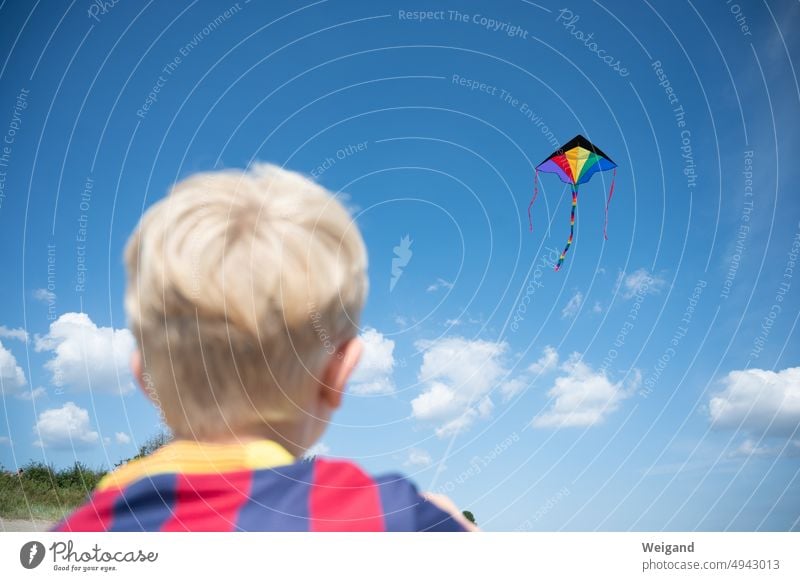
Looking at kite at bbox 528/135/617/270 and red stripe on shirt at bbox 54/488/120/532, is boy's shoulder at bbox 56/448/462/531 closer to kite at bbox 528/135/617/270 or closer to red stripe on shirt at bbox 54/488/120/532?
red stripe on shirt at bbox 54/488/120/532

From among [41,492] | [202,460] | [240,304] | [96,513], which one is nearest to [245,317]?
[240,304]

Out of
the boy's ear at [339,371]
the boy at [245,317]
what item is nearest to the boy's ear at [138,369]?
the boy at [245,317]

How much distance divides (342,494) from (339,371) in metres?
0.37

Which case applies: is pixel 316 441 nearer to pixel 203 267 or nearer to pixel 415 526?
pixel 415 526

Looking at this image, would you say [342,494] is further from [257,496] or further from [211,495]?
[211,495]

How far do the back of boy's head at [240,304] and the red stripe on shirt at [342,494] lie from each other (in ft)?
0.94

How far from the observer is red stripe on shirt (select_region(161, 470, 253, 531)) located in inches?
64.8

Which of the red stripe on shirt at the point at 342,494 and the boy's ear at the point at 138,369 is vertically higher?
the boy's ear at the point at 138,369

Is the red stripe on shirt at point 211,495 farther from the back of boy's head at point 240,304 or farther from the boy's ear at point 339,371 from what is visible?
the boy's ear at point 339,371

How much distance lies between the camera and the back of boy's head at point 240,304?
196 centimetres

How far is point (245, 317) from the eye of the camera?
6.43 ft
